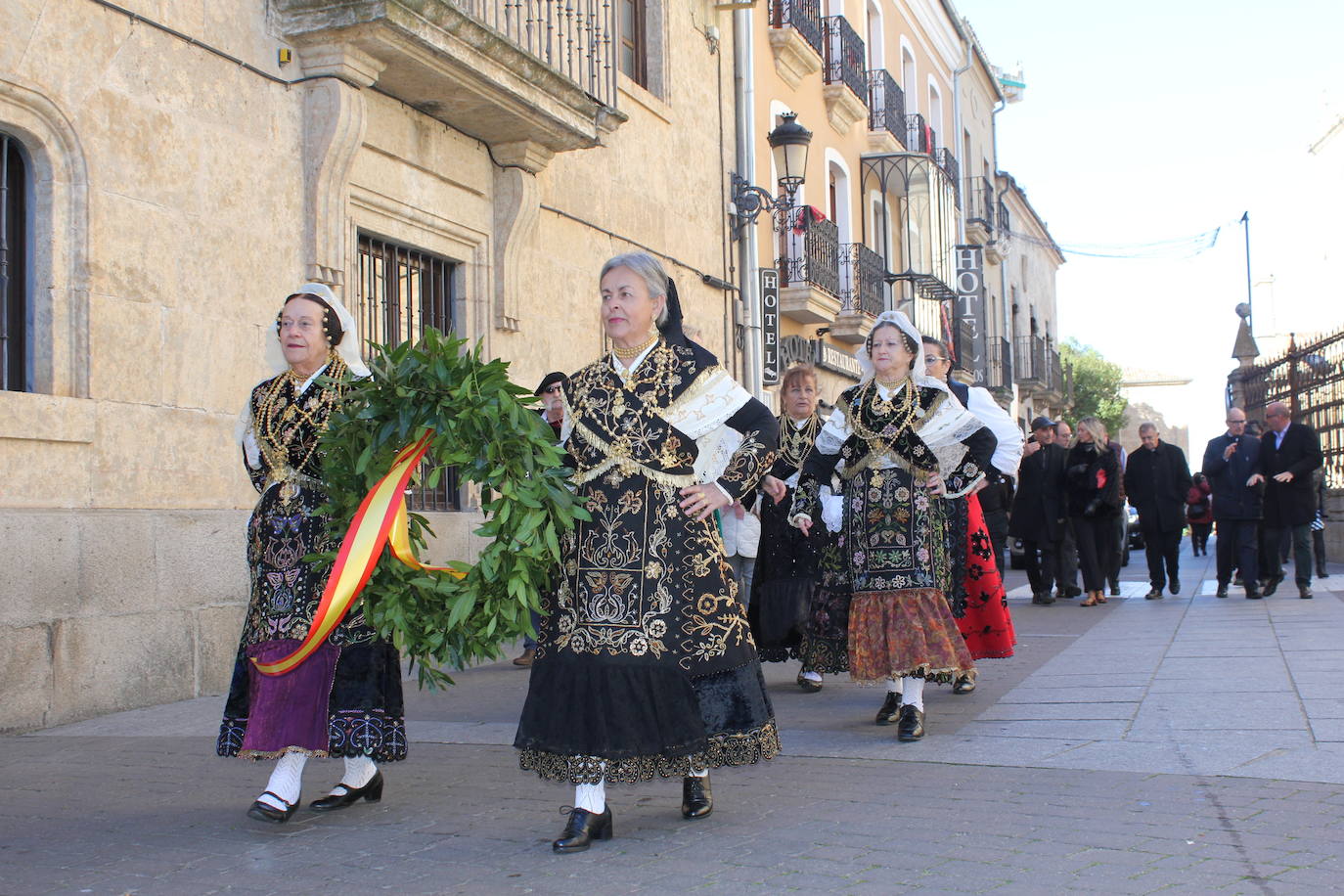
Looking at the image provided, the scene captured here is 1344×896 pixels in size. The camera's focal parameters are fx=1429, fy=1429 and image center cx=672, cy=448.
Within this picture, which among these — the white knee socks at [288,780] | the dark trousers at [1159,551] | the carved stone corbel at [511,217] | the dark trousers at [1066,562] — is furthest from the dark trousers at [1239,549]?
the white knee socks at [288,780]

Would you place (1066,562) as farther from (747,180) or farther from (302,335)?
(302,335)

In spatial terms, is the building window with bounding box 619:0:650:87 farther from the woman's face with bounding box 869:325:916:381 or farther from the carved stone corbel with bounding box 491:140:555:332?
the woman's face with bounding box 869:325:916:381

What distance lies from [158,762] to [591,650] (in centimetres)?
261

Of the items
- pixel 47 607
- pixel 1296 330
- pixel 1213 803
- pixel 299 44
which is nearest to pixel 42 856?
pixel 47 607

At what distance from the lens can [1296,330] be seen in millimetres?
36156

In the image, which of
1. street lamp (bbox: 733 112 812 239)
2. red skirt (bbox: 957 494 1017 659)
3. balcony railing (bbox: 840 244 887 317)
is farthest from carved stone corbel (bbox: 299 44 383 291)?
balcony railing (bbox: 840 244 887 317)

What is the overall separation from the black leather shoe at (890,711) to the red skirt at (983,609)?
83 centimetres

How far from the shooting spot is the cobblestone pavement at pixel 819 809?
3.87 meters

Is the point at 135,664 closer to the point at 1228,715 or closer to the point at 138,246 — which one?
the point at 138,246

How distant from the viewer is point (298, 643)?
15.6 feet

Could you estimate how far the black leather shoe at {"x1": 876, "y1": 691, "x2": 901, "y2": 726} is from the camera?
6535mm

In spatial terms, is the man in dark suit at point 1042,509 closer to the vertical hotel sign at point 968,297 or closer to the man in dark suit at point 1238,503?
the man in dark suit at point 1238,503

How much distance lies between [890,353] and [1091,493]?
8340 mm

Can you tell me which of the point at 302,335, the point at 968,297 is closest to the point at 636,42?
the point at 302,335
